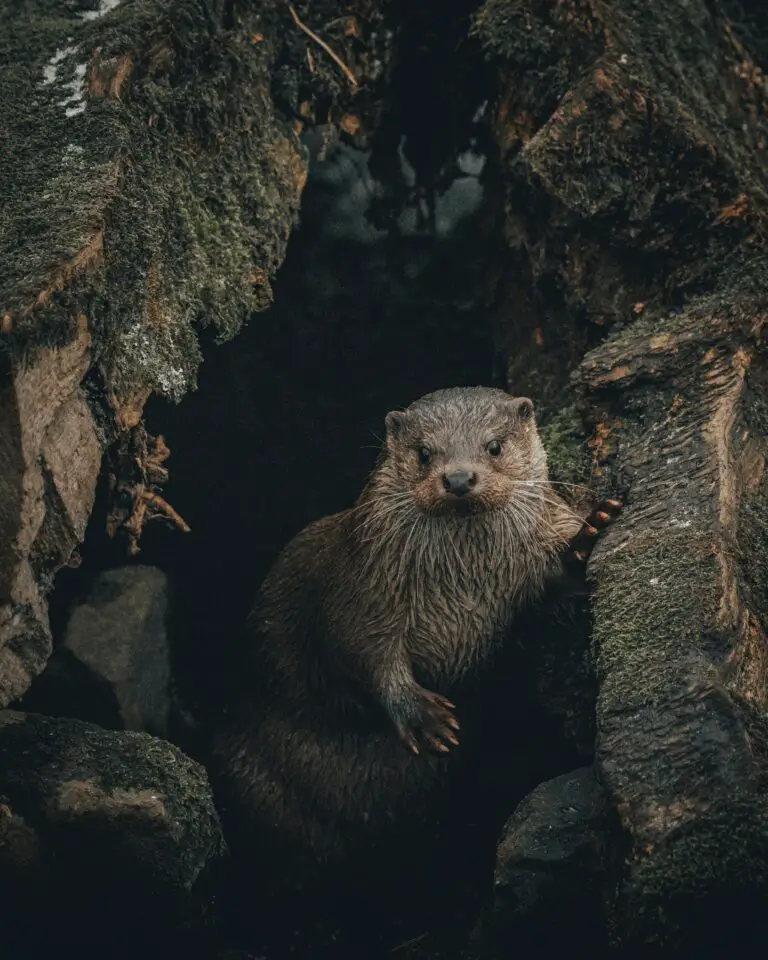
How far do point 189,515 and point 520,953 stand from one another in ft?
8.64

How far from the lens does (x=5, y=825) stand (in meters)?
4.13

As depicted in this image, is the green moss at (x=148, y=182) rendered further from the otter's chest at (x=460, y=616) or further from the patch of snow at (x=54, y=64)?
the otter's chest at (x=460, y=616)

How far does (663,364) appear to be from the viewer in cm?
448

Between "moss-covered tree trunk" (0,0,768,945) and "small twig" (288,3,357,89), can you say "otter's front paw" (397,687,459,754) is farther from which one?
"small twig" (288,3,357,89)

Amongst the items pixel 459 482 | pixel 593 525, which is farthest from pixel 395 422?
pixel 593 525

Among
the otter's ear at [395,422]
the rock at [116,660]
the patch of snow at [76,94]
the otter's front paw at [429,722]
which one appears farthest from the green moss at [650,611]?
the patch of snow at [76,94]

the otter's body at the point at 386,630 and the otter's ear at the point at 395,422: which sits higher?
the otter's ear at the point at 395,422

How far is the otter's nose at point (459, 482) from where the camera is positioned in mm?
4367

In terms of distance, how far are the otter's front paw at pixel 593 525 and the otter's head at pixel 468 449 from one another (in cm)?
33

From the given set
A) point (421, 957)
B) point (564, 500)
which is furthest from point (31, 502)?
point (421, 957)

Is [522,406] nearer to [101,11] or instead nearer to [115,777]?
[115,777]

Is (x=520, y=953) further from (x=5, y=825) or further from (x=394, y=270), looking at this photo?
(x=394, y=270)

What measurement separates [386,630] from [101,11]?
8.59 ft

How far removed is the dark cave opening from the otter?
1.21 feet
